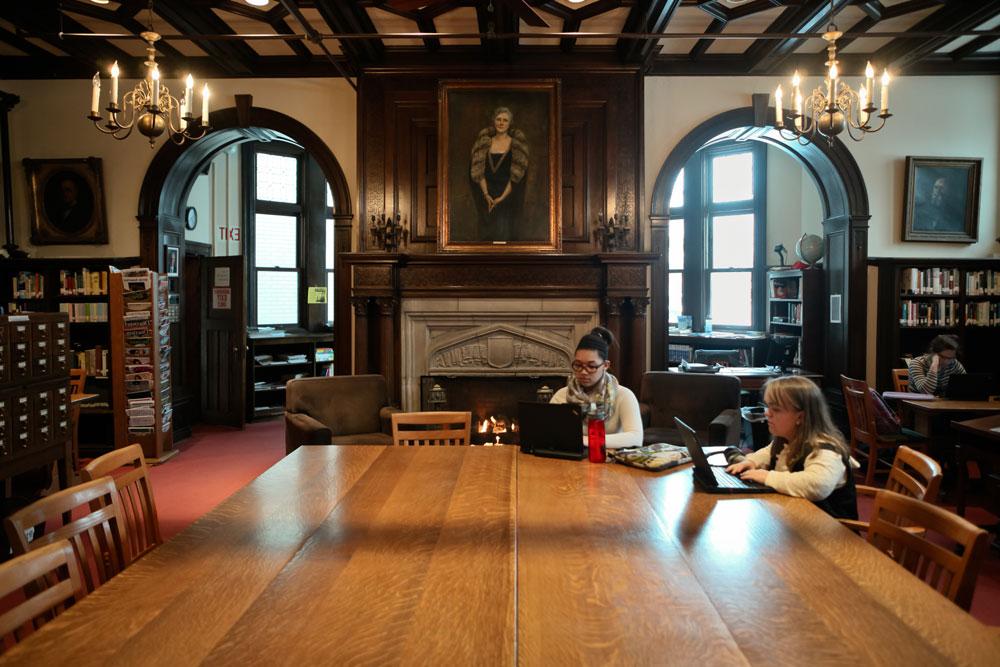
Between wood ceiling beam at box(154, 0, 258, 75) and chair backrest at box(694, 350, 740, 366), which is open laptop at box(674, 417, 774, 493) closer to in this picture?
wood ceiling beam at box(154, 0, 258, 75)

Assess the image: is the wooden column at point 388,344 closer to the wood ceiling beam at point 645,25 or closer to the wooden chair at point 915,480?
the wood ceiling beam at point 645,25

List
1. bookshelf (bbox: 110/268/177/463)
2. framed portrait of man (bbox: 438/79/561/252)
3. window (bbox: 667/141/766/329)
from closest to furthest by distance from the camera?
1. bookshelf (bbox: 110/268/177/463)
2. framed portrait of man (bbox: 438/79/561/252)
3. window (bbox: 667/141/766/329)

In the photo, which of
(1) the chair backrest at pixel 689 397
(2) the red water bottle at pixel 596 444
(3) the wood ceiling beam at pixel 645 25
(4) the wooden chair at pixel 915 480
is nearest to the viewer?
(4) the wooden chair at pixel 915 480

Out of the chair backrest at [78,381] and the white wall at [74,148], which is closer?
the chair backrest at [78,381]

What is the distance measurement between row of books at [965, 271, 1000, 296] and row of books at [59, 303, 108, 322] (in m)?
8.56

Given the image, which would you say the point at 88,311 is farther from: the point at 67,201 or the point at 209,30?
the point at 209,30

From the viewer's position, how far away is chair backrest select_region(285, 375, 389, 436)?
510cm

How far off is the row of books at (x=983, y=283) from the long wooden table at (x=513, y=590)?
576cm

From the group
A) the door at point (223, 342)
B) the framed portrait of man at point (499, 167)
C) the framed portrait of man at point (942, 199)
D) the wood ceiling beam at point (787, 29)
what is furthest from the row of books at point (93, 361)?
the framed portrait of man at point (942, 199)

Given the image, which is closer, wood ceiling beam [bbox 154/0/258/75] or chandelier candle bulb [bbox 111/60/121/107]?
chandelier candle bulb [bbox 111/60/121/107]

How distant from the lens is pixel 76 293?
21.9ft

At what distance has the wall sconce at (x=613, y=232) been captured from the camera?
6.13 m

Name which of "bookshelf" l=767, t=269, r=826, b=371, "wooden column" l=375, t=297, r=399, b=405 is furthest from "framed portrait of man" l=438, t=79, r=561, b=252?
"bookshelf" l=767, t=269, r=826, b=371

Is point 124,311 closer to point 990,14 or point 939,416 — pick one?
point 939,416
